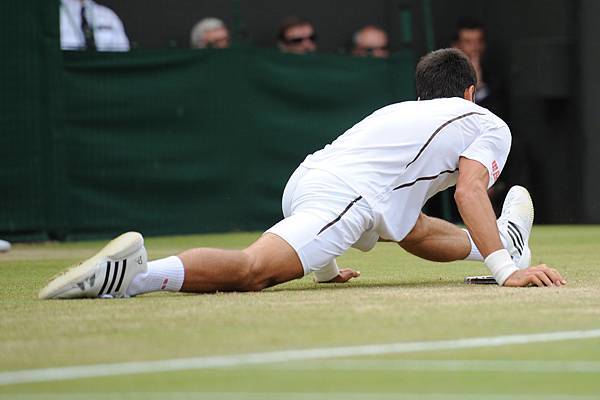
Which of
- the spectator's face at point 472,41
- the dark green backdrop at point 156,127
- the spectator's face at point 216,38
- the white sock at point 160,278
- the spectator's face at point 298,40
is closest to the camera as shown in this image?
the white sock at point 160,278

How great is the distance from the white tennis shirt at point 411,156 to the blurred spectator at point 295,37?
6759 millimetres

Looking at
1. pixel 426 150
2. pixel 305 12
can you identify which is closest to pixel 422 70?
pixel 426 150

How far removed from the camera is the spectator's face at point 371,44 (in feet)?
43.6

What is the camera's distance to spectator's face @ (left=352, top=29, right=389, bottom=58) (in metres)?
13.3

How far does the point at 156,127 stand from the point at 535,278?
6388mm

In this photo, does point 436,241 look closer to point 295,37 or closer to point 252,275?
point 252,275

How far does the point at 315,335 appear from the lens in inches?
159

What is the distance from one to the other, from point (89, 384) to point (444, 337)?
1.20 metres

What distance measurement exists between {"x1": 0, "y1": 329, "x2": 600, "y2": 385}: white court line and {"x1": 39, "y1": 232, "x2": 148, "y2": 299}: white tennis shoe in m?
1.52

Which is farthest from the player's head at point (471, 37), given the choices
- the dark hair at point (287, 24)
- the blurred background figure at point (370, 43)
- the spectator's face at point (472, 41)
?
the dark hair at point (287, 24)

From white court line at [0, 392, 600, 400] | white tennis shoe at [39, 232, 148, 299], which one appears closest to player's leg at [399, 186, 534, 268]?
white tennis shoe at [39, 232, 148, 299]

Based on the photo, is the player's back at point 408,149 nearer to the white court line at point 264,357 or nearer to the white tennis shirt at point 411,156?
the white tennis shirt at point 411,156

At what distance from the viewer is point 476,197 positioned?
5.62 metres

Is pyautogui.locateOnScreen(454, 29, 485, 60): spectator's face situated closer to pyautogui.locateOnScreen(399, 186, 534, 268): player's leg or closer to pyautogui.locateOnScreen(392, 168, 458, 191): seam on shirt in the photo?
pyautogui.locateOnScreen(399, 186, 534, 268): player's leg
